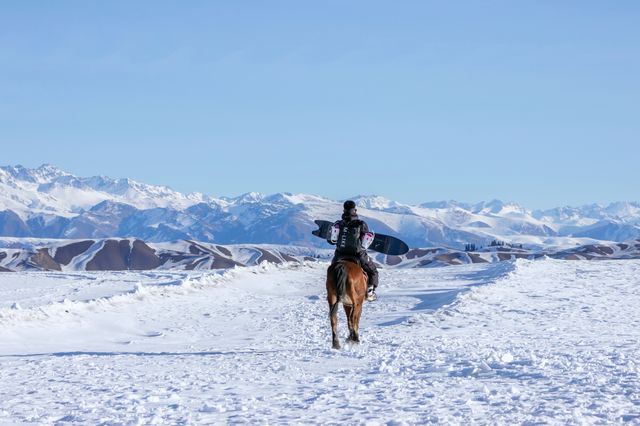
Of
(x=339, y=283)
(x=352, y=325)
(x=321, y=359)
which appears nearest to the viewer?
(x=321, y=359)

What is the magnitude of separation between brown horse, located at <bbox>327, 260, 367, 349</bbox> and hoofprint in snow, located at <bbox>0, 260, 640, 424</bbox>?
0.84 meters

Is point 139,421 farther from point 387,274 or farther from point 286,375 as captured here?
point 387,274

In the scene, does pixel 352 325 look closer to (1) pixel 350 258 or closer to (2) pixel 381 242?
(1) pixel 350 258

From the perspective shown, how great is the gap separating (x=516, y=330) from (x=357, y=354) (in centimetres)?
872

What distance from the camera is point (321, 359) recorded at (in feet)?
61.3

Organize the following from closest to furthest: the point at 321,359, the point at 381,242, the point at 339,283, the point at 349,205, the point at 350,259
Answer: the point at 321,359
the point at 339,283
the point at 350,259
the point at 349,205
the point at 381,242

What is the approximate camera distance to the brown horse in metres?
20.4

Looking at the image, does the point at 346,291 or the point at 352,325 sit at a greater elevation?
the point at 346,291

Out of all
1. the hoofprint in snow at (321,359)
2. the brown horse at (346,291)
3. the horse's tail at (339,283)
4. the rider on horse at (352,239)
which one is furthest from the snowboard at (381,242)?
the hoofprint in snow at (321,359)

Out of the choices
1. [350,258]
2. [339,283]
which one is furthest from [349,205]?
[339,283]

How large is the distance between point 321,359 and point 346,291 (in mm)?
2331

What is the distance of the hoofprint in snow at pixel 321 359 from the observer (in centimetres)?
1238

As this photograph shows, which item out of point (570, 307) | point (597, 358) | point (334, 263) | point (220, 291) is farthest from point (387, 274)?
point (597, 358)

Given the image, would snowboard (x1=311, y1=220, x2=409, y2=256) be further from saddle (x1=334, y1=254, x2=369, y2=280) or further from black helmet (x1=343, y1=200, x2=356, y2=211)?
saddle (x1=334, y1=254, x2=369, y2=280)
